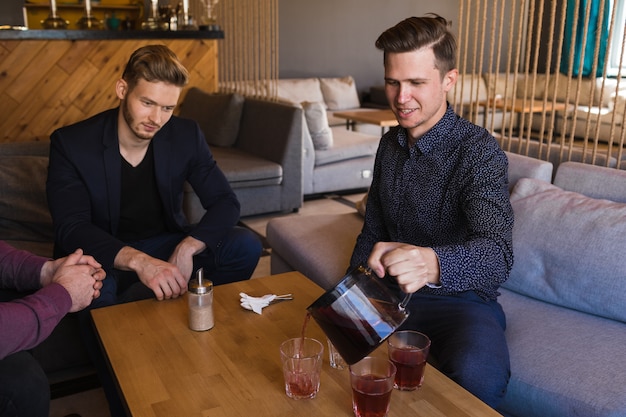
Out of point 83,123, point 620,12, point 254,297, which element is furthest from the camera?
point 620,12

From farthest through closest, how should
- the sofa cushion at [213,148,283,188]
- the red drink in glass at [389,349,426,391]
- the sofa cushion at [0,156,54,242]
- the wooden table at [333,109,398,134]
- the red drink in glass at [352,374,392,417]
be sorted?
the wooden table at [333,109,398,134]
the sofa cushion at [213,148,283,188]
the sofa cushion at [0,156,54,242]
the red drink in glass at [389,349,426,391]
the red drink in glass at [352,374,392,417]

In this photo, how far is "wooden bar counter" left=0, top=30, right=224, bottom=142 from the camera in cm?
400

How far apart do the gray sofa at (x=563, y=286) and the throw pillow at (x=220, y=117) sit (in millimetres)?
2141

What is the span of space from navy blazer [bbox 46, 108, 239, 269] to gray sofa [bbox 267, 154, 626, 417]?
0.43 metres

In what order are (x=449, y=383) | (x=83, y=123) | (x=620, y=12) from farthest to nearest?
(x=620, y=12) → (x=83, y=123) → (x=449, y=383)

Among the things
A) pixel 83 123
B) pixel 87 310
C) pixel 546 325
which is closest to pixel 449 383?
A: pixel 546 325

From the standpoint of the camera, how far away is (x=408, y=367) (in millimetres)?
1224

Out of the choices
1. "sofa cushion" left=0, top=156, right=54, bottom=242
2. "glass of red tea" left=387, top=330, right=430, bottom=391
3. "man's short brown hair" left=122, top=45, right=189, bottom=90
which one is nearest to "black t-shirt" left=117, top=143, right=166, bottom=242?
"man's short brown hair" left=122, top=45, right=189, bottom=90

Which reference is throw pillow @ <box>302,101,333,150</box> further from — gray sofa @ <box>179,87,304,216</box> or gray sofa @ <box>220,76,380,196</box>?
gray sofa @ <box>179,87,304,216</box>

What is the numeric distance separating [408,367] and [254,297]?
60 cm

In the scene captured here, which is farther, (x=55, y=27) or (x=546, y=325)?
(x=55, y=27)

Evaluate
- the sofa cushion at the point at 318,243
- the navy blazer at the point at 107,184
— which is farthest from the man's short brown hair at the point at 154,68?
the sofa cushion at the point at 318,243

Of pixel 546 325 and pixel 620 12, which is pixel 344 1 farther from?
pixel 546 325

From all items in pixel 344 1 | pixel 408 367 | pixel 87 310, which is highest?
pixel 344 1
